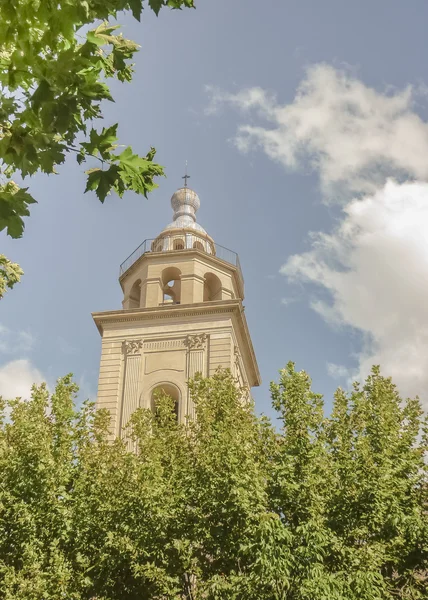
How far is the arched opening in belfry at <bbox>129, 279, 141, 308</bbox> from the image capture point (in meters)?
30.0

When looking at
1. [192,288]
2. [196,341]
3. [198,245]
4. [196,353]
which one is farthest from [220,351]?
[198,245]

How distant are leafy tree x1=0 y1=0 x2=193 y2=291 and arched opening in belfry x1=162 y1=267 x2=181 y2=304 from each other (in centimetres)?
2418

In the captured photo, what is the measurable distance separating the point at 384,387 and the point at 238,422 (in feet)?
11.2

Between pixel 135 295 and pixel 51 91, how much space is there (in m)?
25.8

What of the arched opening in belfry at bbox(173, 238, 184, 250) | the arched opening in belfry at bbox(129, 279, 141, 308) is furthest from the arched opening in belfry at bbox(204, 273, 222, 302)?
the arched opening in belfry at bbox(129, 279, 141, 308)

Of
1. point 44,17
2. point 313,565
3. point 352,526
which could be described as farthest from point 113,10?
point 352,526

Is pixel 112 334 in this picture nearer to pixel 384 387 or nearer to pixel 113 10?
pixel 384 387

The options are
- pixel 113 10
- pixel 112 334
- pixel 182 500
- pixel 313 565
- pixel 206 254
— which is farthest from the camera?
pixel 206 254

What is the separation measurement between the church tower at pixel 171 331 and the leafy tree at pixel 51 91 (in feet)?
67.1

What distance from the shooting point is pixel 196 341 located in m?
26.9

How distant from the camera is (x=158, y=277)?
95.7 ft

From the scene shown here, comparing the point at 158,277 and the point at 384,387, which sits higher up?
the point at 158,277

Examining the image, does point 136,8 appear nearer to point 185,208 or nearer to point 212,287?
point 212,287

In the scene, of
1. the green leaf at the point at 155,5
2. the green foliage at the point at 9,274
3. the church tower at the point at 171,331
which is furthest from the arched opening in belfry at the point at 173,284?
the green leaf at the point at 155,5
